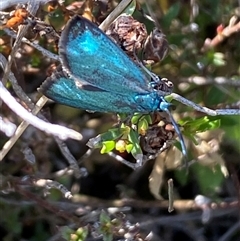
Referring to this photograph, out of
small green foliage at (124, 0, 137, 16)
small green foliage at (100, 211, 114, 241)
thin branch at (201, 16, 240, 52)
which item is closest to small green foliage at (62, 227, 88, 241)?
small green foliage at (100, 211, 114, 241)

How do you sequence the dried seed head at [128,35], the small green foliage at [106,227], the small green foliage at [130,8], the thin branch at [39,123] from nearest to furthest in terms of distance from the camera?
1. the thin branch at [39,123]
2. the dried seed head at [128,35]
3. the small green foliage at [130,8]
4. the small green foliage at [106,227]

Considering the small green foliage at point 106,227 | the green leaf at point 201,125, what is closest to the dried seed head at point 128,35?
the green leaf at point 201,125

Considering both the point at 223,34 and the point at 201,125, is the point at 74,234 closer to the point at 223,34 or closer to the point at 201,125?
the point at 201,125

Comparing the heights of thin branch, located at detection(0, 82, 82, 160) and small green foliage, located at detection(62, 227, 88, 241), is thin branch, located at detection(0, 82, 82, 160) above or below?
above

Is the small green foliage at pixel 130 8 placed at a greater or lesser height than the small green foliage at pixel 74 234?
greater

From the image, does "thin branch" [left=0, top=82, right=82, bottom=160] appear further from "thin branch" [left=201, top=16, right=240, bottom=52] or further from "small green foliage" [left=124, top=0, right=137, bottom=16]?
"thin branch" [left=201, top=16, right=240, bottom=52]

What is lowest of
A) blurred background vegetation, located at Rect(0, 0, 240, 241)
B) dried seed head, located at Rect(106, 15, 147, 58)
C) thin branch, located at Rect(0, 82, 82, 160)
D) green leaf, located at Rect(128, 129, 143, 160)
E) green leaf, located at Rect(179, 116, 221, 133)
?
blurred background vegetation, located at Rect(0, 0, 240, 241)

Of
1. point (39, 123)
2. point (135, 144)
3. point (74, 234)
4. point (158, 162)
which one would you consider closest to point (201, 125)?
point (135, 144)

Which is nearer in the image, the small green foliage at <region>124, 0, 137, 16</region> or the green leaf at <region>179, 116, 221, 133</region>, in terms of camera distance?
the small green foliage at <region>124, 0, 137, 16</region>

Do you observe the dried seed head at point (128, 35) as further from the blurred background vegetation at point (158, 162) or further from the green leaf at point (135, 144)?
the blurred background vegetation at point (158, 162)
